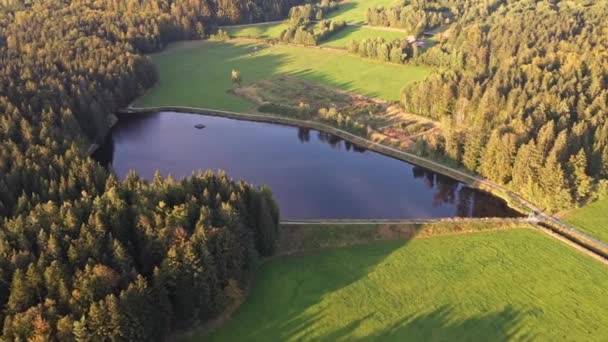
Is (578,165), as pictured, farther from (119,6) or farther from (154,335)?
(119,6)

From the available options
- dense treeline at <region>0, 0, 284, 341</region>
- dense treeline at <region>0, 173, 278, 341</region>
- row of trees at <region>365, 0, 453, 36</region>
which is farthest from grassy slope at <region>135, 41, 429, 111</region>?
dense treeline at <region>0, 173, 278, 341</region>

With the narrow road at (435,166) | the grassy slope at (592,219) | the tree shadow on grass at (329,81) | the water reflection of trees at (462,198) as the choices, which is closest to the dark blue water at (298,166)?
the water reflection of trees at (462,198)

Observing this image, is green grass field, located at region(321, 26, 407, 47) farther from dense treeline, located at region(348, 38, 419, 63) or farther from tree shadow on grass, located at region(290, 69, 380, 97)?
tree shadow on grass, located at region(290, 69, 380, 97)

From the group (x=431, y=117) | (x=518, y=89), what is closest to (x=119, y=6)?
(x=431, y=117)

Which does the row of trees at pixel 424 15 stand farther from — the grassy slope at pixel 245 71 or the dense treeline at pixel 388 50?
the grassy slope at pixel 245 71

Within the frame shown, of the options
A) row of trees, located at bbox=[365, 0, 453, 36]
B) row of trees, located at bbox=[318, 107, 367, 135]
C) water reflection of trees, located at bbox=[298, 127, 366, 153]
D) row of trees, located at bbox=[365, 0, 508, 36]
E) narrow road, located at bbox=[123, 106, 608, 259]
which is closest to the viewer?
narrow road, located at bbox=[123, 106, 608, 259]
